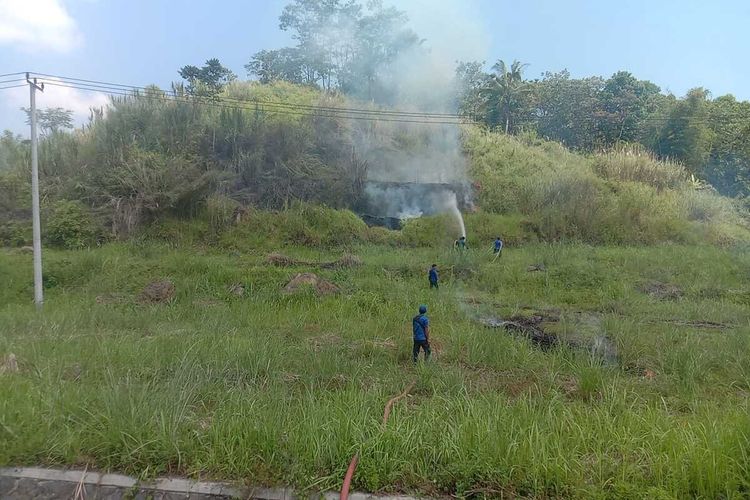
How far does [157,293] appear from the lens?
1159 centimetres

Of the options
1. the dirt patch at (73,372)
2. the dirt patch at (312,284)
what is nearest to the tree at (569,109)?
the dirt patch at (312,284)

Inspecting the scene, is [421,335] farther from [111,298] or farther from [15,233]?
[15,233]

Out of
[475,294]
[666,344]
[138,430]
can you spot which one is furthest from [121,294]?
[666,344]

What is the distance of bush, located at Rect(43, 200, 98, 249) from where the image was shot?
16234 millimetres

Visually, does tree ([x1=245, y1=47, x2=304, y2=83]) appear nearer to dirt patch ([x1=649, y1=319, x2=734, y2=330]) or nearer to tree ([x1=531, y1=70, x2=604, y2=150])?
tree ([x1=531, y1=70, x2=604, y2=150])

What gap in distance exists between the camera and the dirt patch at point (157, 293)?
37.0 ft

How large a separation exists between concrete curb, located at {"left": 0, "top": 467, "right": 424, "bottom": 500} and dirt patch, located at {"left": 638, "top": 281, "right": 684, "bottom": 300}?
37.1ft

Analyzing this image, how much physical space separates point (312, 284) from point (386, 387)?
6.79m

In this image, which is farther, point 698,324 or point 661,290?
point 661,290

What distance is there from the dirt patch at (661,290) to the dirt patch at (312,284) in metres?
7.94

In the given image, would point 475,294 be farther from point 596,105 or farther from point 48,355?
point 596,105

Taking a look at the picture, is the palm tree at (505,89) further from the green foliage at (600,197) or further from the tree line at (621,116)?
the green foliage at (600,197)

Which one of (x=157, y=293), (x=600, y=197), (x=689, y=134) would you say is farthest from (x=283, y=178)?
(x=689, y=134)

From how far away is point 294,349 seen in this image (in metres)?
6.62
